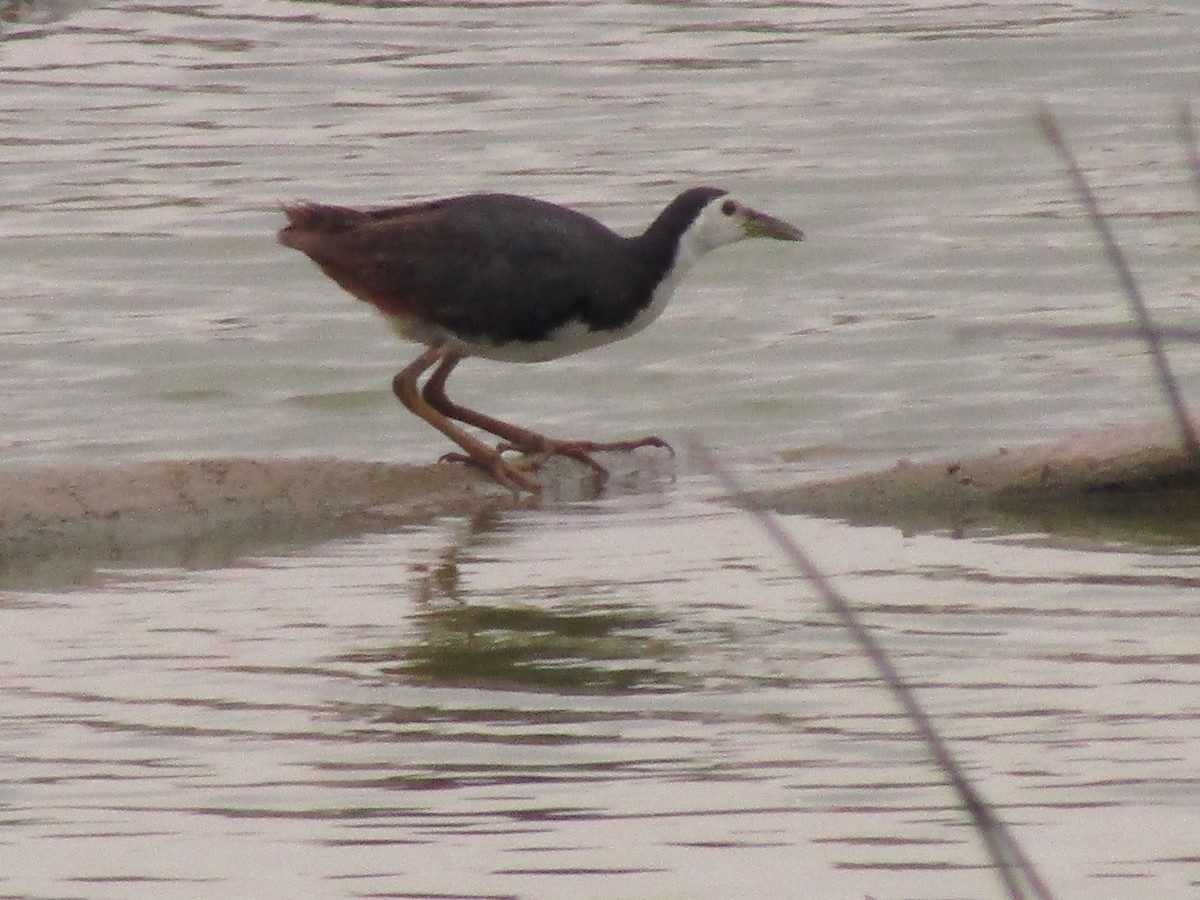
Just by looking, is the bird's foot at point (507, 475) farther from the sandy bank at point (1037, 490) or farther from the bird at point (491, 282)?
the sandy bank at point (1037, 490)

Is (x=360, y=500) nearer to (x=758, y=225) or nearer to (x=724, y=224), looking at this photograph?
(x=724, y=224)

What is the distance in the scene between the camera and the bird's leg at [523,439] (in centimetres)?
848

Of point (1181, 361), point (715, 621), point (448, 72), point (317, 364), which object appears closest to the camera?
point (715, 621)

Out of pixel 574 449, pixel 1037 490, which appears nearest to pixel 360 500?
pixel 574 449

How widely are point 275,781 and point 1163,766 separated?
1611 mm

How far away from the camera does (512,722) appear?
18.3 feet

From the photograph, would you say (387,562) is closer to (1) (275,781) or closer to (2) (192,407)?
(1) (275,781)

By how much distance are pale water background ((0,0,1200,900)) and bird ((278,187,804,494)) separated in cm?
53

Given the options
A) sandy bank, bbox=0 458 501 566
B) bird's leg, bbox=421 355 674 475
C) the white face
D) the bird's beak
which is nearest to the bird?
bird's leg, bbox=421 355 674 475

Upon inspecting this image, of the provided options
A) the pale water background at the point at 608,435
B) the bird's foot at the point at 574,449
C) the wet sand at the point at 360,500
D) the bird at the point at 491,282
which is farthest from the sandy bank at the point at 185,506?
the bird at the point at 491,282

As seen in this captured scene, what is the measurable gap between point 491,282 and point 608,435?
5.45 feet

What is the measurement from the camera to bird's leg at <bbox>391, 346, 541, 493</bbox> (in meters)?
8.27

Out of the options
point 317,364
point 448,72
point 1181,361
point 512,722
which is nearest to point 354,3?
point 448,72

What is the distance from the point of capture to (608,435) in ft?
33.2
